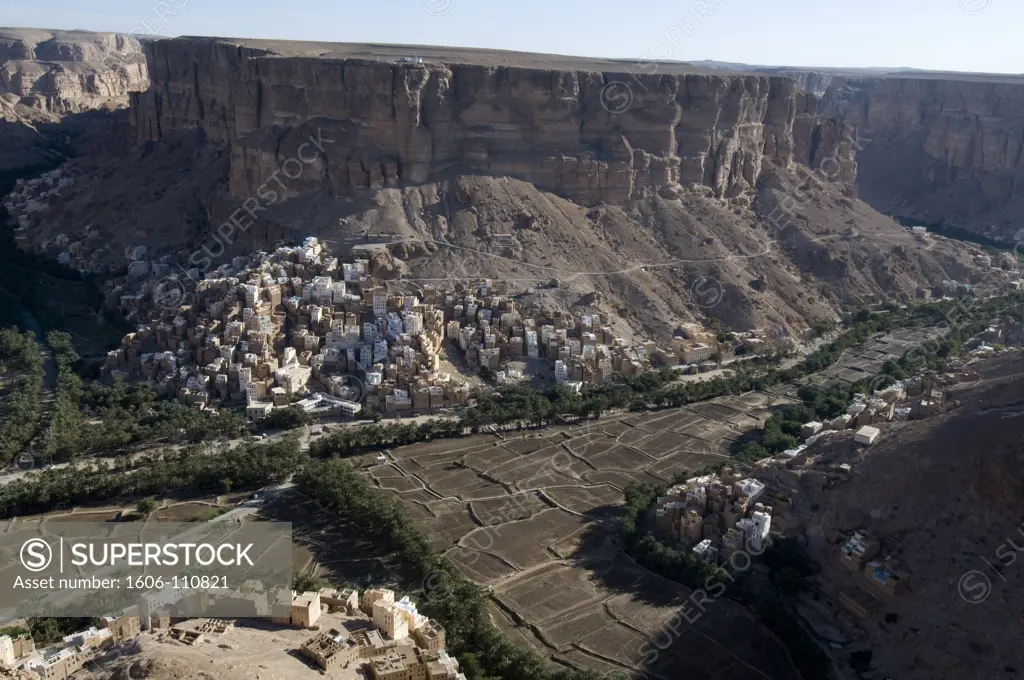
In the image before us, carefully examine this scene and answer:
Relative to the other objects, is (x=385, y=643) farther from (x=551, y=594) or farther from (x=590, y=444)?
(x=590, y=444)

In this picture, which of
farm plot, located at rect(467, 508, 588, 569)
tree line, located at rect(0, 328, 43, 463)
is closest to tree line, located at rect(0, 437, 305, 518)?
tree line, located at rect(0, 328, 43, 463)

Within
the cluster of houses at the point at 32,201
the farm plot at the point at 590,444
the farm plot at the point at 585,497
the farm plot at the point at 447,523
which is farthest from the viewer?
the cluster of houses at the point at 32,201

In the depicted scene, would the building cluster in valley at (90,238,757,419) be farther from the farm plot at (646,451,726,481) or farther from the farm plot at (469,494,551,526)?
the farm plot at (469,494,551,526)

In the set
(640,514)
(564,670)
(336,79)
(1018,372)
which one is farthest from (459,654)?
(336,79)

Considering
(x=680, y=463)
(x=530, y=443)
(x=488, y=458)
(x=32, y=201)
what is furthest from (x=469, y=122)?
(x=32, y=201)

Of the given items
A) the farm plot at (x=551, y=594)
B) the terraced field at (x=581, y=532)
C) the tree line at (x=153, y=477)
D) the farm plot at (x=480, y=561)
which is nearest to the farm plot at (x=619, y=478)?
the terraced field at (x=581, y=532)

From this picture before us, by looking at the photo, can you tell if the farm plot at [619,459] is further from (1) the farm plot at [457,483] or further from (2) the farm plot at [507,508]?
(1) the farm plot at [457,483]
